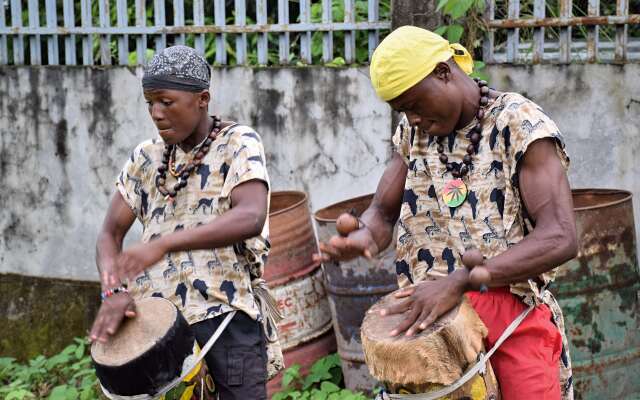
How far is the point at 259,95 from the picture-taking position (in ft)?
22.2

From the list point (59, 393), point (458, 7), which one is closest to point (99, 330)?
point (59, 393)

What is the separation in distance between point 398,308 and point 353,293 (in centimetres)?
241

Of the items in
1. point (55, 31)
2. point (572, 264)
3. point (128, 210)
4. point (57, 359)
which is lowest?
point (57, 359)

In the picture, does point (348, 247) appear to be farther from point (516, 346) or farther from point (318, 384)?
point (318, 384)

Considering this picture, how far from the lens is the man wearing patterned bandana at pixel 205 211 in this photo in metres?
4.19

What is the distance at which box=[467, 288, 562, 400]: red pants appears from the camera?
3.60m

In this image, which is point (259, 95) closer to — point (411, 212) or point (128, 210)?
point (128, 210)

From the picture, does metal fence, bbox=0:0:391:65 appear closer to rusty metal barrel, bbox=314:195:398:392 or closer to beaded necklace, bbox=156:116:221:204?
rusty metal barrel, bbox=314:195:398:392

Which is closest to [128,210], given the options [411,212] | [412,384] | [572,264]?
[411,212]

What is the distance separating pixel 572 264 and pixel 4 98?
13.3ft

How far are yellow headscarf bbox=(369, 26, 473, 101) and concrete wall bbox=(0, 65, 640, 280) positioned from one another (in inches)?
102

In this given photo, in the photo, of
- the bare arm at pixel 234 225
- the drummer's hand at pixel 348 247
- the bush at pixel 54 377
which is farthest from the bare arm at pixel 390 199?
the bush at pixel 54 377

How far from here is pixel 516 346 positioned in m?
3.65

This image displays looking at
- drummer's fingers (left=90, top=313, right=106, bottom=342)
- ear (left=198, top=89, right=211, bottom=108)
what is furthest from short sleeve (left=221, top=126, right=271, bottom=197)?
drummer's fingers (left=90, top=313, right=106, bottom=342)
